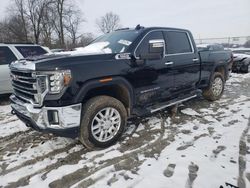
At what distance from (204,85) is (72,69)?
3965mm

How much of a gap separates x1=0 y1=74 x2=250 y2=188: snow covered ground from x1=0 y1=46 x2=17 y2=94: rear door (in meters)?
1.90

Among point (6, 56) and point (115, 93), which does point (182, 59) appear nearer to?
point (115, 93)

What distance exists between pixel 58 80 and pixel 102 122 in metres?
1.00

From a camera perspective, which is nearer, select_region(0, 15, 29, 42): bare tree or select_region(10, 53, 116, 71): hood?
select_region(10, 53, 116, 71): hood

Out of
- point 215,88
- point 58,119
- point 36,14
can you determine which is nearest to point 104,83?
point 58,119

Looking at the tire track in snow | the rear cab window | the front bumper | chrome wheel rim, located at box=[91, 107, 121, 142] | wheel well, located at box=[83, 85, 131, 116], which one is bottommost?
the tire track in snow

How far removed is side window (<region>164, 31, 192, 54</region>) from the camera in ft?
15.1

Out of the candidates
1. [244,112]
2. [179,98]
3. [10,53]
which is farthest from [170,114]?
[10,53]

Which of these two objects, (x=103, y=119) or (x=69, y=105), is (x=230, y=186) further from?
(x=69, y=105)

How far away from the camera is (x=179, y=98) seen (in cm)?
495

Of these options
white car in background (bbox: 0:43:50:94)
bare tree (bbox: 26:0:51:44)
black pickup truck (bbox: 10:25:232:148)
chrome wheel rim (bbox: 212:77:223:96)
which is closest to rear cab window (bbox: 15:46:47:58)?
white car in background (bbox: 0:43:50:94)

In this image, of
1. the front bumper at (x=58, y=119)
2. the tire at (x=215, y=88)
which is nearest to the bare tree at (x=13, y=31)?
the tire at (x=215, y=88)

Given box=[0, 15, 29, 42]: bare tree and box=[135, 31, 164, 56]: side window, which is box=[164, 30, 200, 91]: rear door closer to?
box=[135, 31, 164, 56]: side window

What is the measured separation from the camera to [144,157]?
3311 mm
